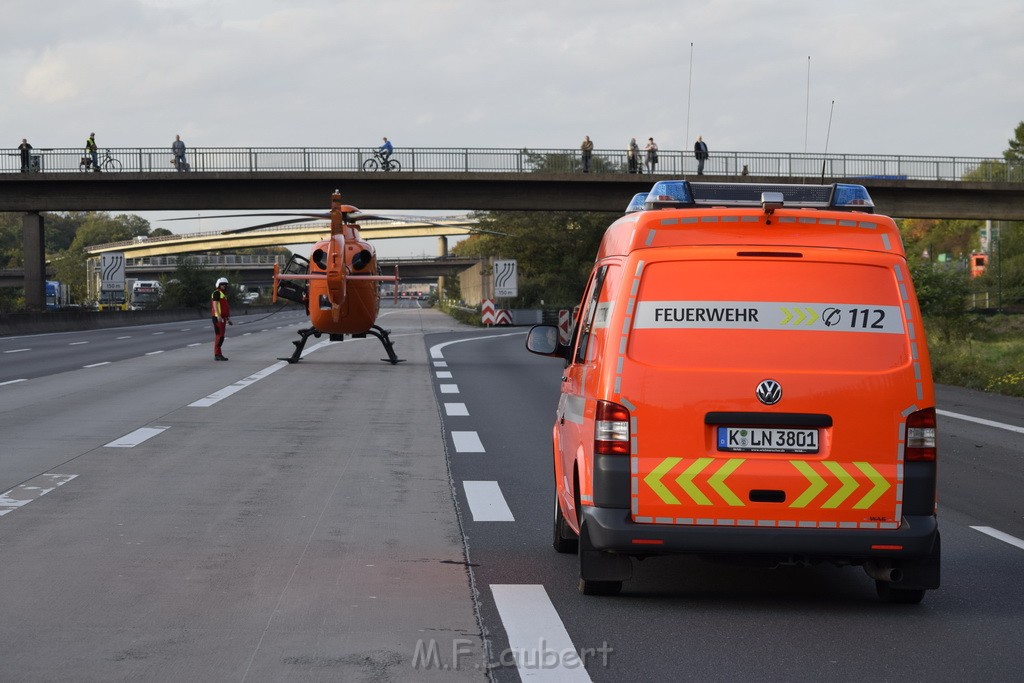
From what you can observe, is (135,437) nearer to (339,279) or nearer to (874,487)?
(874,487)

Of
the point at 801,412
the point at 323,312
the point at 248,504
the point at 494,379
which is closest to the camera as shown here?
the point at 801,412

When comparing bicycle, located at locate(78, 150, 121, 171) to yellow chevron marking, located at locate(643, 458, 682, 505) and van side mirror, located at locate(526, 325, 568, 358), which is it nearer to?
van side mirror, located at locate(526, 325, 568, 358)

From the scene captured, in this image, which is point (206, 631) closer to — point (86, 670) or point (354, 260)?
point (86, 670)

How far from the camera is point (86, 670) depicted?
5.03 metres

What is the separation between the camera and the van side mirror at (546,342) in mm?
7707

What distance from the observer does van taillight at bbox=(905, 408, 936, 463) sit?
19.9ft

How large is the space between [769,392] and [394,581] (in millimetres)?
2135

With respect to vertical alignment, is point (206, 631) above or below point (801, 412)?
below

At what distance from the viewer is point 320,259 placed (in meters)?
28.4

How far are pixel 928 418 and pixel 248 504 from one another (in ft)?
16.2

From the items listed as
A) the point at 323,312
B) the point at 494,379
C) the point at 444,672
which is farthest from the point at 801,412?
the point at 323,312

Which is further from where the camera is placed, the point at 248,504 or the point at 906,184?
the point at 906,184

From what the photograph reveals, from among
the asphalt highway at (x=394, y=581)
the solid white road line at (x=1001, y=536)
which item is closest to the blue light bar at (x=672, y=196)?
the asphalt highway at (x=394, y=581)

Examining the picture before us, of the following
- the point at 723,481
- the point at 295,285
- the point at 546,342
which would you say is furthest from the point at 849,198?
the point at 295,285
